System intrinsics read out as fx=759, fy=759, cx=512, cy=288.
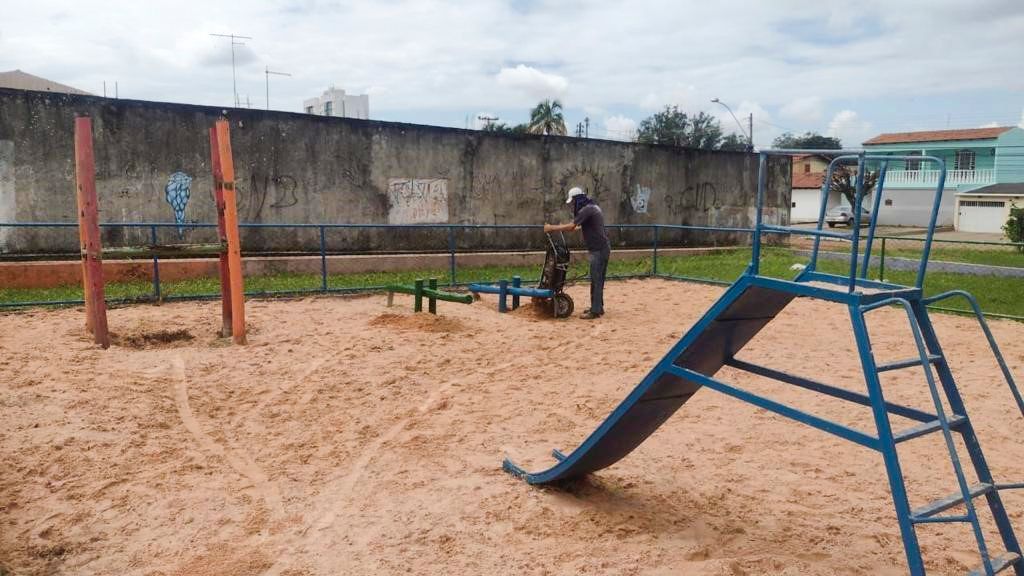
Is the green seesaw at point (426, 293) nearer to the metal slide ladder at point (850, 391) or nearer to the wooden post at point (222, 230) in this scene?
the wooden post at point (222, 230)

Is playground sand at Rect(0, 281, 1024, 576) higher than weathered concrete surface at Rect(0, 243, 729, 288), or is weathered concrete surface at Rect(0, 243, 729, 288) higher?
weathered concrete surface at Rect(0, 243, 729, 288)

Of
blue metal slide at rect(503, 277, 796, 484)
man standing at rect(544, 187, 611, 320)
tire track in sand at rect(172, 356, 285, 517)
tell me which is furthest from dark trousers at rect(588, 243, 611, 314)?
blue metal slide at rect(503, 277, 796, 484)

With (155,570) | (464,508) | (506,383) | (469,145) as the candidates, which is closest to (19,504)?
(155,570)

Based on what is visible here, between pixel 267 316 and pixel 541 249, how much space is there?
9.27 meters

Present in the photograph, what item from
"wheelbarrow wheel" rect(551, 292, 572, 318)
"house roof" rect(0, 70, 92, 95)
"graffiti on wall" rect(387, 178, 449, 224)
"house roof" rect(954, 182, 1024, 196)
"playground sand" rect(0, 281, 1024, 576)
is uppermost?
"house roof" rect(0, 70, 92, 95)

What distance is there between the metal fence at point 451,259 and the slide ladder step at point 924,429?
315 inches

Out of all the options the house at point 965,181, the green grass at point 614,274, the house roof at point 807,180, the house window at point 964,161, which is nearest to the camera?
the green grass at point 614,274

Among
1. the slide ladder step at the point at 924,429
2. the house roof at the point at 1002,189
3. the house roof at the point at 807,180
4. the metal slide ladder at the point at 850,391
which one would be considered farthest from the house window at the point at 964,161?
the slide ladder step at the point at 924,429

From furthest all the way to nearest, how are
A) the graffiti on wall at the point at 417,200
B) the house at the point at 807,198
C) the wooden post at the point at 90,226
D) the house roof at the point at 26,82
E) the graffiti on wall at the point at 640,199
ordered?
the house at the point at 807,198, the house roof at the point at 26,82, the graffiti on wall at the point at 640,199, the graffiti on wall at the point at 417,200, the wooden post at the point at 90,226

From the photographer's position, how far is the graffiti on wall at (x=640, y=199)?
65.0 feet

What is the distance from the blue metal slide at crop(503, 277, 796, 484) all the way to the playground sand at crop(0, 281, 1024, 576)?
26 centimetres

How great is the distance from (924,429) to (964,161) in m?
54.1

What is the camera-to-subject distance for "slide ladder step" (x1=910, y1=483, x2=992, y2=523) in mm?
2914

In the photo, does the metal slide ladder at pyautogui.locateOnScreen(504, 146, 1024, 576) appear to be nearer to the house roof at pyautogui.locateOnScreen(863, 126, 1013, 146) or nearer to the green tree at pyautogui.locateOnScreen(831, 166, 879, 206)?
the green tree at pyautogui.locateOnScreen(831, 166, 879, 206)
